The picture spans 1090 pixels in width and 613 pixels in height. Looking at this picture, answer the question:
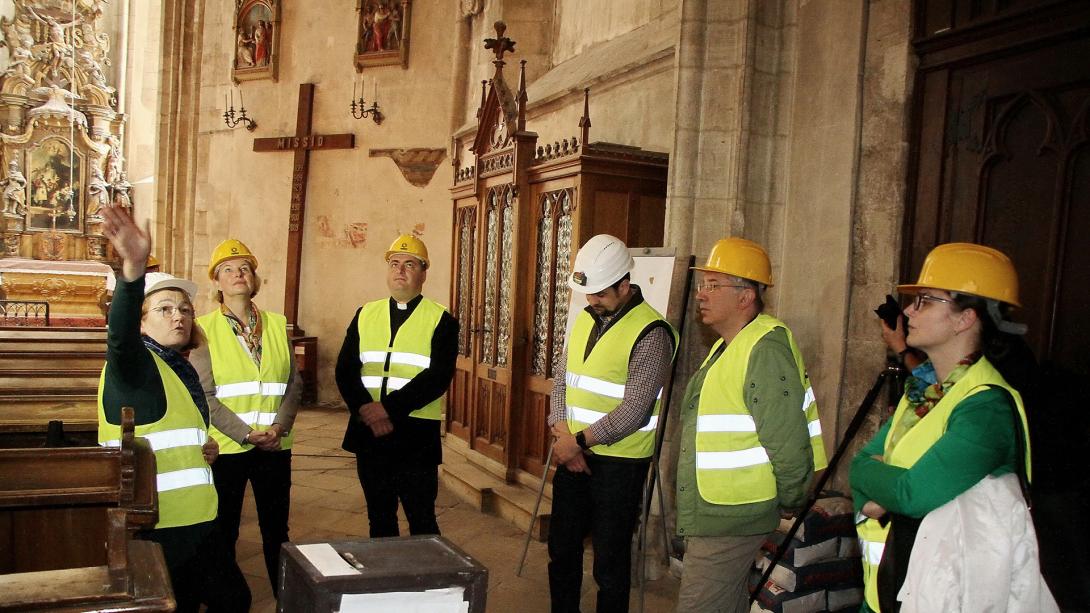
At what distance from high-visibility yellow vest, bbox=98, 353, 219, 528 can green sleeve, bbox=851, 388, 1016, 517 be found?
6.65 ft

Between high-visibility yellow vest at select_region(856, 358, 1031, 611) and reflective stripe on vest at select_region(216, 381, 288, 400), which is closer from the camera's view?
high-visibility yellow vest at select_region(856, 358, 1031, 611)

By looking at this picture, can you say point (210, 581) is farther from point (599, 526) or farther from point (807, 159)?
point (807, 159)

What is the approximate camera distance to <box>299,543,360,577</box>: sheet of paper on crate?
1738 millimetres

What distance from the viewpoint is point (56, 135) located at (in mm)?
15664

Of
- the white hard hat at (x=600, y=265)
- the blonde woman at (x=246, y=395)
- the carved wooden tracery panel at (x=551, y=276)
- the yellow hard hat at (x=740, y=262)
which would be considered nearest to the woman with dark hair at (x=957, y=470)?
the yellow hard hat at (x=740, y=262)

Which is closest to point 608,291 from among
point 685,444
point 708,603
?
point 685,444

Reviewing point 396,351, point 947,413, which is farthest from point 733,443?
point 396,351

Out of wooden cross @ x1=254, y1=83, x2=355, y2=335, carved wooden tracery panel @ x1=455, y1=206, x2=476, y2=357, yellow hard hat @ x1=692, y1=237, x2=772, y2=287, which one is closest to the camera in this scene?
yellow hard hat @ x1=692, y1=237, x2=772, y2=287

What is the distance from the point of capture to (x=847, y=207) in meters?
3.87

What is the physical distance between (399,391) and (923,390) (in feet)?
7.60

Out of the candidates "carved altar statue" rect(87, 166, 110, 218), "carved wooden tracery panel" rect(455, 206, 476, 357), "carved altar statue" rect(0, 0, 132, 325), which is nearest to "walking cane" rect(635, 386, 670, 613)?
"carved wooden tracery panel" rect(455, 206, 476, 357)

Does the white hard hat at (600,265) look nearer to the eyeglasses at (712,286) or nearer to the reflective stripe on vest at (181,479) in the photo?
the eyeglasses at (712,286)

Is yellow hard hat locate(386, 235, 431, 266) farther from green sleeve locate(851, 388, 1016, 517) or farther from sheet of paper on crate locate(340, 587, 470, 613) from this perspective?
green sleeve locate(851, 388, 1016, 517)

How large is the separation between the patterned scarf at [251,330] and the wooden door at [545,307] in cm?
216
